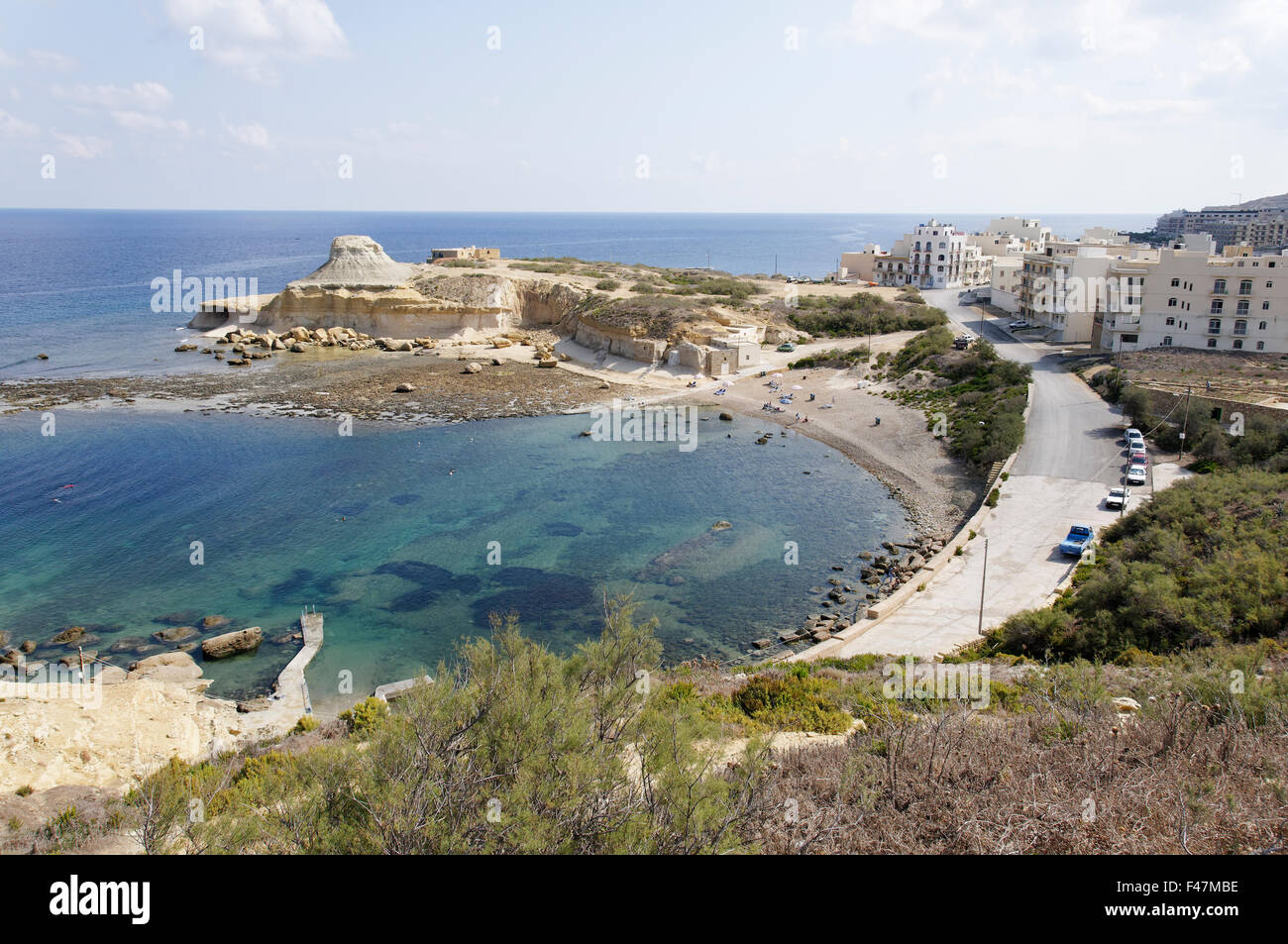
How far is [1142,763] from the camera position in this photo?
30.9 feet

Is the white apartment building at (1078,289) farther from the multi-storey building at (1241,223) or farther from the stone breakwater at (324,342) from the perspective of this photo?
the multi-storey building at (1241,223)

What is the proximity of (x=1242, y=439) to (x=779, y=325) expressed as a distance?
37.0 m

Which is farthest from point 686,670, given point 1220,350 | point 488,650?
point 1220,350

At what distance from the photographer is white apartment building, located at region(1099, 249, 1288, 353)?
42.8 m

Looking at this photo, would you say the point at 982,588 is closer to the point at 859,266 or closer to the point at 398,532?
the point at 398,532

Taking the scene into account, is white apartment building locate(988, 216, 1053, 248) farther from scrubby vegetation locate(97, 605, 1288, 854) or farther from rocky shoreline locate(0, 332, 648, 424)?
scrubby vegetation locate(97, 605, 1288, 854)

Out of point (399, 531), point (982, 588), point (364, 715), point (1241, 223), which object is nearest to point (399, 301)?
point (399, 531)

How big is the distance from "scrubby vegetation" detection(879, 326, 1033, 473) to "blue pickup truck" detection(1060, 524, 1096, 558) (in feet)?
29.7

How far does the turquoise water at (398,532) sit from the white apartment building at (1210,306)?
73.0 feet

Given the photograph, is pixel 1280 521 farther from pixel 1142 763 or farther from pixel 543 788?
pixel 543 788

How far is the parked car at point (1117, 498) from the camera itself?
1101 inches

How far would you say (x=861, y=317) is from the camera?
6328 centimetres

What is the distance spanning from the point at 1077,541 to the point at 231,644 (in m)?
26.1

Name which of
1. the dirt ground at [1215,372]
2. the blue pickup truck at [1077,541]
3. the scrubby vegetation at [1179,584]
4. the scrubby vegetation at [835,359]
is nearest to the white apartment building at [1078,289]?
the dirt ground at [1215,372]
